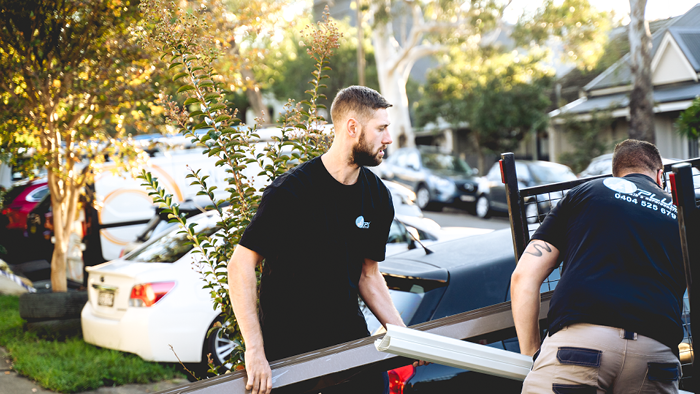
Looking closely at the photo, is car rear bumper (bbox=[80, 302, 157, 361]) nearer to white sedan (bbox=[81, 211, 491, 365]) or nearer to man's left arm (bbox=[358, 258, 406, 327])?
white sedan (bbox=[81, 211, 491, 365])

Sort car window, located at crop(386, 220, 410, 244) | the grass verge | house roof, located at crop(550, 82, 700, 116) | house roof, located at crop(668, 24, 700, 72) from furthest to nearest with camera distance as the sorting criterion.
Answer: house roof, located at crop(668, 24, 700, 72) → house roof, located at crop(550, 82, 700, 116) → car window, located at crop(386, 220, 410, 244) → the grass verge

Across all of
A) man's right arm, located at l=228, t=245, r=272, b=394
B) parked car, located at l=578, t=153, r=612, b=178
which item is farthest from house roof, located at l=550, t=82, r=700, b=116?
man's right arm, located at l=228, t=245, r=272, b=394

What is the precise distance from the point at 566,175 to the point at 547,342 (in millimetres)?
13695

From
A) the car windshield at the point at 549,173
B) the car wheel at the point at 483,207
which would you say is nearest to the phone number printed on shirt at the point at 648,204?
the car windshield at the point at 549,173

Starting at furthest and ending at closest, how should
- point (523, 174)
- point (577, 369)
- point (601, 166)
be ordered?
point (523, 174) < point (601, 166) < point (577, 369)

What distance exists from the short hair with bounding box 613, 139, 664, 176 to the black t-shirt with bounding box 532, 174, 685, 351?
0.52ft

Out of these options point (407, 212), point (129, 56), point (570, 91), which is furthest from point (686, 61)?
point (129, 56)

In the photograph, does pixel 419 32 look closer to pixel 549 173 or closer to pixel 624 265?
pixel 549 173

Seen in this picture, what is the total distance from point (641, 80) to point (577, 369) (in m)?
14.4

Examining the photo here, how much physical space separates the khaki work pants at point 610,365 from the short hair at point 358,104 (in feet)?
3.79

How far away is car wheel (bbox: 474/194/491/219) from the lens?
16.0 m

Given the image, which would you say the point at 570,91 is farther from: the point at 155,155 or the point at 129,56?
the point at 129,56

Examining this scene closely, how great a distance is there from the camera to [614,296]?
2.01 meters

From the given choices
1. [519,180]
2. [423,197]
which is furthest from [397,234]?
[423,197]
